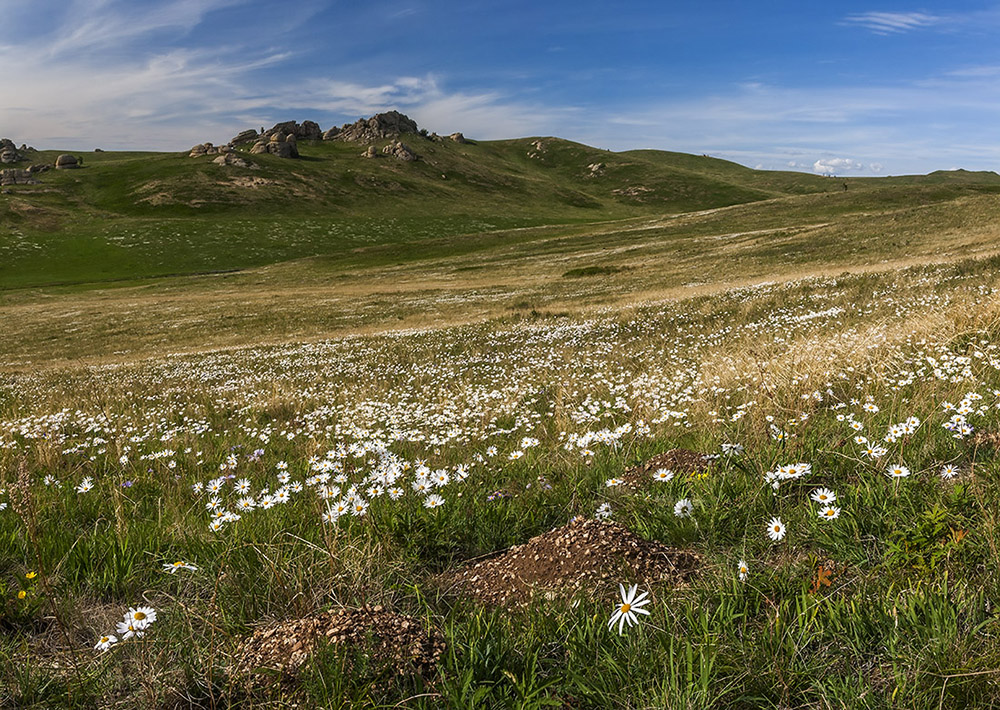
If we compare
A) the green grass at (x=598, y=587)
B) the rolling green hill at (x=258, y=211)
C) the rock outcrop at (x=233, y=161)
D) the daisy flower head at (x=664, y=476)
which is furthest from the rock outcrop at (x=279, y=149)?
the daisy flower head at (x=664, y=476)

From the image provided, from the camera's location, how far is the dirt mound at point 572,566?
2809mm

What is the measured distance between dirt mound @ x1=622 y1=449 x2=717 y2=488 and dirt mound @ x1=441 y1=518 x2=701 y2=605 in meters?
1.05

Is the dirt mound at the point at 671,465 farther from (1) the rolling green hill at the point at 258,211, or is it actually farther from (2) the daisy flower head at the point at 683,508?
(1) the rolling green hill at the point at 258,211

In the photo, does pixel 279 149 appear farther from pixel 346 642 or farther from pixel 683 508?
pixel 346 642

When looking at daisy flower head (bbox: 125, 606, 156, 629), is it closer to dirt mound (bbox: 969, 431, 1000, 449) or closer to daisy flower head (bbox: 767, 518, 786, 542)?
daisy flower head (bbox: 767, 518, 786, 542)

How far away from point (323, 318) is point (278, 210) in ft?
374

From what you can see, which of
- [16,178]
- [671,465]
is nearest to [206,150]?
[16,178]

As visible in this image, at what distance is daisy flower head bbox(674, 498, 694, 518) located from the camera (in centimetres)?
329

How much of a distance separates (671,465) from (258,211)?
14937 cm

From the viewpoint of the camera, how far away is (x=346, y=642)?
7.53 ft

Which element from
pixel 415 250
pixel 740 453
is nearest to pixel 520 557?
pixel 740 453

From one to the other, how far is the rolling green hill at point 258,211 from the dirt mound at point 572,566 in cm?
9081

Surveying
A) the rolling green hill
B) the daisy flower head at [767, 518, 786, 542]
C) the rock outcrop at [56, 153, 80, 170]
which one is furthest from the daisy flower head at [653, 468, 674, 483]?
the rock outcrop at [56, 153, 80, 170]

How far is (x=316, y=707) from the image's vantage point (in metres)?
2.08
